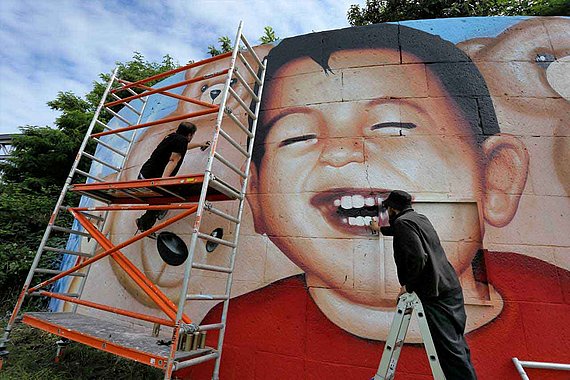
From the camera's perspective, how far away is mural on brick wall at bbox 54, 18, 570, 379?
110 inches

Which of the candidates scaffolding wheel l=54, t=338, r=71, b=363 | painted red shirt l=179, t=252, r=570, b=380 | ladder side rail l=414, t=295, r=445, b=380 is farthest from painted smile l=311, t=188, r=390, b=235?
scaffolding wheel l=54, t=338, r=71, b=363

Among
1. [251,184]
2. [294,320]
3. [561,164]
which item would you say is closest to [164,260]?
[251,184]

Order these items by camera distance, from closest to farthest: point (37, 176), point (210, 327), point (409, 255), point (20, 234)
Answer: point (409, 255) < point (210, 327) < point (20, 234) < point (37, 176)

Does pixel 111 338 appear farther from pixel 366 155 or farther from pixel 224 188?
pixel 366 155

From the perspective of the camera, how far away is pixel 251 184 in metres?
3.63

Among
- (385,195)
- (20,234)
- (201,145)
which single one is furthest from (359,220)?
(20,234)

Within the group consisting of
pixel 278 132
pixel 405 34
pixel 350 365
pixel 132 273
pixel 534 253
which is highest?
pixel 405 34

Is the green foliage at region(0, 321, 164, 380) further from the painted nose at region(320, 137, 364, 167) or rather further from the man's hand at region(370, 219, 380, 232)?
the painted nose at region(320, 137, 364, 167)

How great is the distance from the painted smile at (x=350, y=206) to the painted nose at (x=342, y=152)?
0.35 meters

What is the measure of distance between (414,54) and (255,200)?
8.74ft

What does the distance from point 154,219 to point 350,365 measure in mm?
2922

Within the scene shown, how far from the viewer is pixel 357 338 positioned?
2855mm

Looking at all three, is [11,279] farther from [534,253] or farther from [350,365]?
[534,253]

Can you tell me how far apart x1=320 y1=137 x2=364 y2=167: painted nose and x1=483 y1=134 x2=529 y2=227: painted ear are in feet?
4.31
